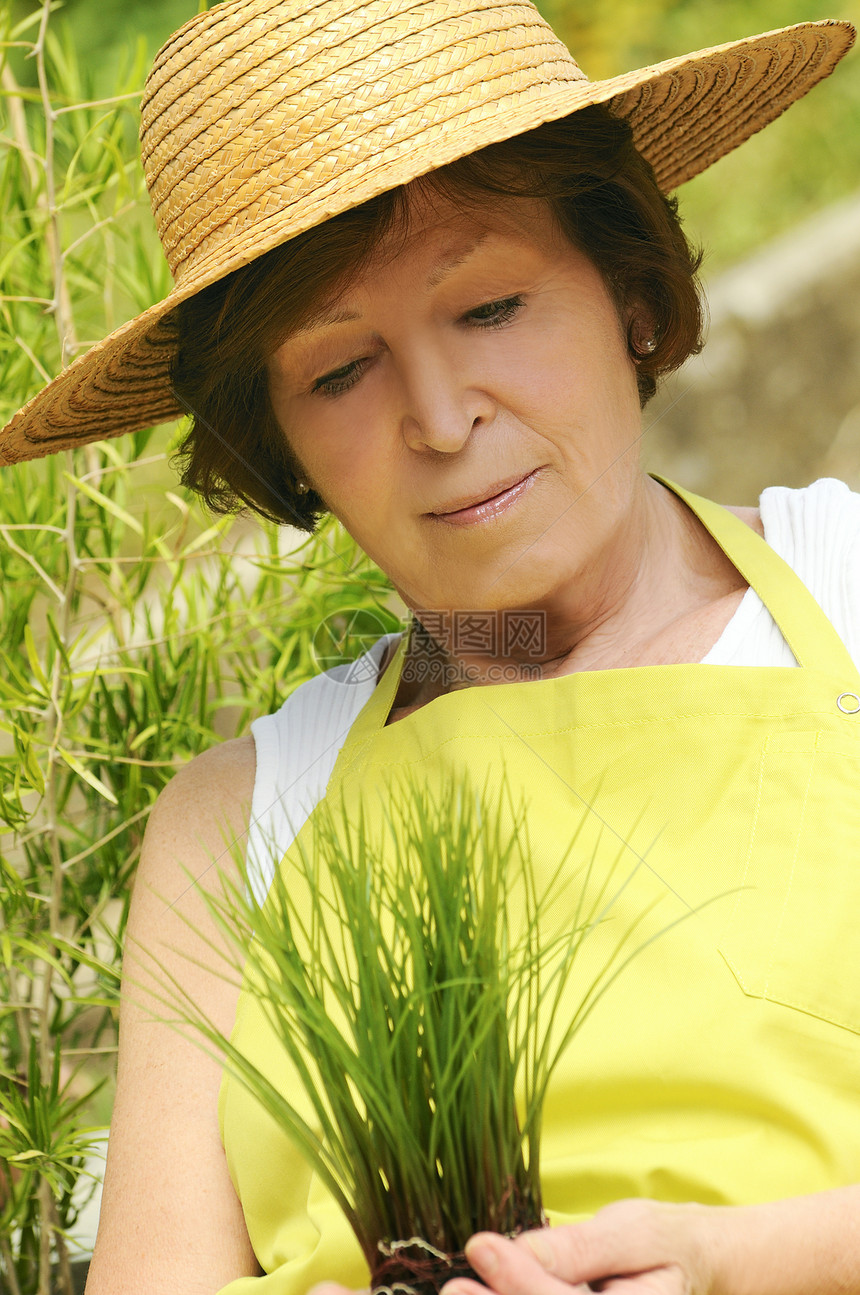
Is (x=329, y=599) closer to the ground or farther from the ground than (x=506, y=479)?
farther from the ground

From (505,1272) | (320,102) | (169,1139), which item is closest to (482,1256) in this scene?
(505,1272)

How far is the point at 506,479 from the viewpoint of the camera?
3.16 feet

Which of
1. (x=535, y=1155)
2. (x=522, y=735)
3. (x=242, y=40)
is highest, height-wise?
(x=242, y=40)

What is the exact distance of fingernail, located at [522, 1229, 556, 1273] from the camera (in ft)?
1.96

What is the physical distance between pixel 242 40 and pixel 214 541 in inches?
27.1

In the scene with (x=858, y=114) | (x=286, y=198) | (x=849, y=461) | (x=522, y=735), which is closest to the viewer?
(x=286, y=198)

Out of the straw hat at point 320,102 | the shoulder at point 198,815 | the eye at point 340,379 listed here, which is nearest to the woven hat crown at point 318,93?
the straw hat at point 320,102

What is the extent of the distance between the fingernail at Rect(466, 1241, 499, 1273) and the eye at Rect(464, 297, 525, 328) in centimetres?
67

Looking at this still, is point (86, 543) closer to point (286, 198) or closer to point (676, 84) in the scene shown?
point (286, 198)

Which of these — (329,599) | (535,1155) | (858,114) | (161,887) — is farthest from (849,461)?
(535,1155)

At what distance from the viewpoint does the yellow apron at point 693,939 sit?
2.72 feet

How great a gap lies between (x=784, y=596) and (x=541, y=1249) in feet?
1.98

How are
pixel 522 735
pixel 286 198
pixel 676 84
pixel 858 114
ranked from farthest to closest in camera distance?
1. pixel 858 114
2. pixel 676 84
3. pixel 522 735
4. pixel 286 198
